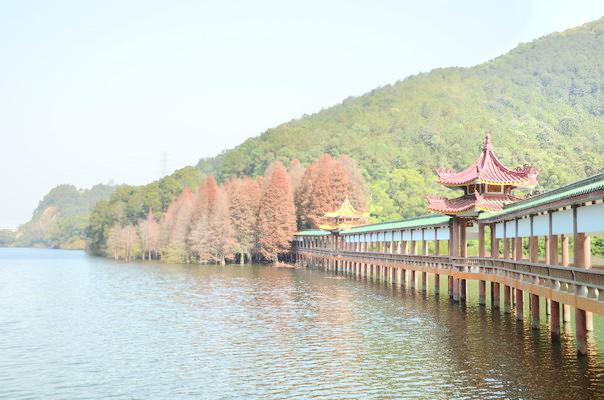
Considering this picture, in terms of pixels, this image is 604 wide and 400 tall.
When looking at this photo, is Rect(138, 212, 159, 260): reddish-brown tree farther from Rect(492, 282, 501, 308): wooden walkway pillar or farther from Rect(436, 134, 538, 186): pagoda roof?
Rect(492, 282, 501, 308): wooden walkway pillar

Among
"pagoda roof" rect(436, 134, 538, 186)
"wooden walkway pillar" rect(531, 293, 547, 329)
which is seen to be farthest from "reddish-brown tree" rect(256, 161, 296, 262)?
"wooden walkway pillar" rect(531, 293, 547, 329)

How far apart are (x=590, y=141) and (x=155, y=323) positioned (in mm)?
130986

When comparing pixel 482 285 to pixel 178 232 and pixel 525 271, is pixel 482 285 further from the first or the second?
pixel 178 232

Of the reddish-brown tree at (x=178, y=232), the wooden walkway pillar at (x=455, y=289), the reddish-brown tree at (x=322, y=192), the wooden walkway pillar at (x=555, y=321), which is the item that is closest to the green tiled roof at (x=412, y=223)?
the wooden walkway pillar at (x=455, y=289)

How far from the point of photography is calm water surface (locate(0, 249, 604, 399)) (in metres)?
21.5

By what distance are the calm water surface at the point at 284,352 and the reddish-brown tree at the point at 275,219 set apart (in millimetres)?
54699

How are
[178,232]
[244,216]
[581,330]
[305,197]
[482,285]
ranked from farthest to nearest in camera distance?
[178,232], [305,197], [244,216], [482,285], [581,330]

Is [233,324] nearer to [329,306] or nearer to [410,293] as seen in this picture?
[329,306]

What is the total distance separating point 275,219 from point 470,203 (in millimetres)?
63019

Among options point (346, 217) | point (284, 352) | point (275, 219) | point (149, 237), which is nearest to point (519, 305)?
point (284, 352)

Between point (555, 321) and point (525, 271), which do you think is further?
point (525, 271)

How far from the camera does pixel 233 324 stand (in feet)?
116

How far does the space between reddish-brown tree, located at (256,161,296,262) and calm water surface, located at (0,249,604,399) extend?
179 ft

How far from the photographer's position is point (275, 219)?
340 ft
